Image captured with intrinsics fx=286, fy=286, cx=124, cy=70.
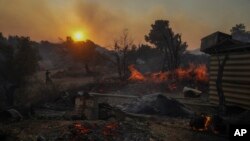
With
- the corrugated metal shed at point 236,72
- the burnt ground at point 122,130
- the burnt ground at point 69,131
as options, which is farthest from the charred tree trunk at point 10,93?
the corrugated metal shed at point 236,72

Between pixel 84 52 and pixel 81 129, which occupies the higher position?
pixel 84 52

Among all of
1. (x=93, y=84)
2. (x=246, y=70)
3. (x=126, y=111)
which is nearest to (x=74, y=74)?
(x=93, y=84)

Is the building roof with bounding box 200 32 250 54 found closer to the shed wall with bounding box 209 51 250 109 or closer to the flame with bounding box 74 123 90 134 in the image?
the shed wall with bounding box 209 51 250 109

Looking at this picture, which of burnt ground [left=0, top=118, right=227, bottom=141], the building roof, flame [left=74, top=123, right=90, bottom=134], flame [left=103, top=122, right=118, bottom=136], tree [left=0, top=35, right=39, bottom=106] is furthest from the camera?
tree [left=0, top=35, right=39, bottom=106]

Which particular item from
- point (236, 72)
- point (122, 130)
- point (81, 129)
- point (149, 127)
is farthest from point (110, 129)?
point (236, 72)

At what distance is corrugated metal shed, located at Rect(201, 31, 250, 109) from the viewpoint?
1378 cm

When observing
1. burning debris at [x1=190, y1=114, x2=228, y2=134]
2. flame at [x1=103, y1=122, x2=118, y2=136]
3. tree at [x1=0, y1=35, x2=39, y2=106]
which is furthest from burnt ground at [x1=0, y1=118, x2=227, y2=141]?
tree at [x1=0, y1=35, x2=39, y2=106]

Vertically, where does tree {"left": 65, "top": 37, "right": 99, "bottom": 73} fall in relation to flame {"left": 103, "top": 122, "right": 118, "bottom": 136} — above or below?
above

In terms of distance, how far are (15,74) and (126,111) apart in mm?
14022

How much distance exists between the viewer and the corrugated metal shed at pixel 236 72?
13781mm

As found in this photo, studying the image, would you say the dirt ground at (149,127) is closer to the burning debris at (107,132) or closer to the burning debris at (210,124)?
the burning debris at (210,124)

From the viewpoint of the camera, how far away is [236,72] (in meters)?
14.4

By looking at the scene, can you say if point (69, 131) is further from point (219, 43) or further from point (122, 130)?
point (219, 43)

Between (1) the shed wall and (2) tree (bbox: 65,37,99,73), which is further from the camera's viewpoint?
(2) tree (bbox: 65,37,99,73)
